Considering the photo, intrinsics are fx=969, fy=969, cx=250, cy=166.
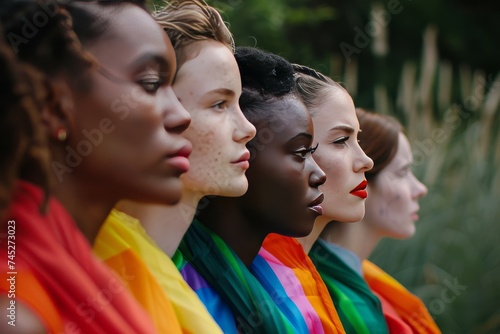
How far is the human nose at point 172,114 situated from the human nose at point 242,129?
38cm

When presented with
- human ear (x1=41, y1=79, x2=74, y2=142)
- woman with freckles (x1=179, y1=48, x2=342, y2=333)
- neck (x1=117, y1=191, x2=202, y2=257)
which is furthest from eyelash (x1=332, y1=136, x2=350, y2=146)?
human ear (x1=41, y1=79, x2=74, y2=142)

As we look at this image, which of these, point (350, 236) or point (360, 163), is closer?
point (360, 163)

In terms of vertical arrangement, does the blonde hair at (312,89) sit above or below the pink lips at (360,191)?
above

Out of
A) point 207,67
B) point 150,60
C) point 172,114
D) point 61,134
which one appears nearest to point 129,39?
point 150,60

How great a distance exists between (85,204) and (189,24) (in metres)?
0.77

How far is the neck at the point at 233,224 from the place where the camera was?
9.43ft

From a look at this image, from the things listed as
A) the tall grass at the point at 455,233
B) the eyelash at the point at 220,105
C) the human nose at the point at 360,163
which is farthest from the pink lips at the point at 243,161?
the tall grass at the point at 455,233

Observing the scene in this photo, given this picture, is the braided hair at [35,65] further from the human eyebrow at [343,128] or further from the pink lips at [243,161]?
the human eyebrow at [343,128]

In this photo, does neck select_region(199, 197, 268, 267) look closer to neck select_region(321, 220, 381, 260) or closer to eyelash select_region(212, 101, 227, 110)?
eyelash select_region(212, 101, 227, 110)

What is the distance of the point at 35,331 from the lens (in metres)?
1.77

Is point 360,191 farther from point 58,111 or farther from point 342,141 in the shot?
point 58,111

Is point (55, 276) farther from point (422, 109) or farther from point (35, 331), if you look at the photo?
point (422, 109)

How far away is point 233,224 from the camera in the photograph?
9.46 ft

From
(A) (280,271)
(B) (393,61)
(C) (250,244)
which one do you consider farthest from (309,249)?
(B) (393,61)
